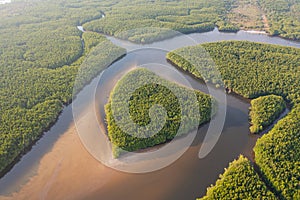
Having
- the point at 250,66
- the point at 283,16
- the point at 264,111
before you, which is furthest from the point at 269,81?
the point at 283,16

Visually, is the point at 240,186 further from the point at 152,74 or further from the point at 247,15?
the point at 247,15

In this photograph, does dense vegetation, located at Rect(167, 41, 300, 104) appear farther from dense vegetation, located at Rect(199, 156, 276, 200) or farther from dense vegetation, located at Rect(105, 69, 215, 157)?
dense vegetation, located at Rect(199, 156, 276, 200)

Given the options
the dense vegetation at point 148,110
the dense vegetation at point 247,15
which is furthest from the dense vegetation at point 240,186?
the dense vegetation at point 247,15

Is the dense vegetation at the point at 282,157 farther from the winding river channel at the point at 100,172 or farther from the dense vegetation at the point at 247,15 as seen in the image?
the dense vegetation at the point at 247,15

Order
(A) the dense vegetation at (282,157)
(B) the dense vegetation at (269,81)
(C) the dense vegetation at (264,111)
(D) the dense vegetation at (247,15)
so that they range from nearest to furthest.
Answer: (A) the dense vegetation at (282,157) → (B) the dense vegetation at (269,81) → (C) the dense vegetation at (264,111) → (D) the dense vegetation at (247,15)

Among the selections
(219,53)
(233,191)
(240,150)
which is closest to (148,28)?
(219,53)

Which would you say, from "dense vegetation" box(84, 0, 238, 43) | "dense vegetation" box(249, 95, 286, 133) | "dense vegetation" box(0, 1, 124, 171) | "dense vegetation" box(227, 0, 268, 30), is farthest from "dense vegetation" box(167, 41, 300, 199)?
"dense vegetation" box(0, 1, 124, 171)
